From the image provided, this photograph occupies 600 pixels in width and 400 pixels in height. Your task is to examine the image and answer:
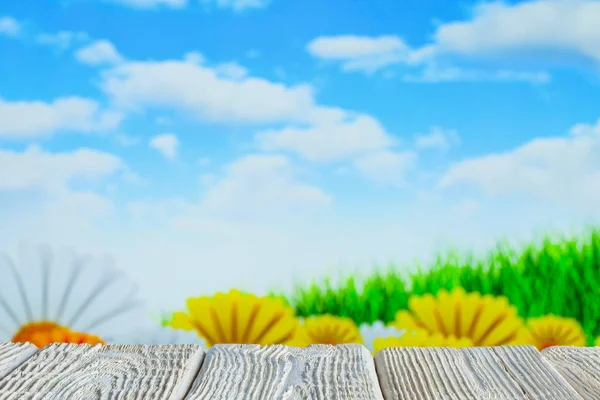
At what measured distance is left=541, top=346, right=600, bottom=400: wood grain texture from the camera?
2.65 ft

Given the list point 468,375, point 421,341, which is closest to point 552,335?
point 421,341

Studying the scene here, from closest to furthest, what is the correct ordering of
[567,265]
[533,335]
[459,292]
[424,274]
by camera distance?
[459,292], [533,335], [424,274], [567,265]

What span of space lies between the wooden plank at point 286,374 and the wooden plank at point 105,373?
0.02 meters

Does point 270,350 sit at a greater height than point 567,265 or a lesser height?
greater

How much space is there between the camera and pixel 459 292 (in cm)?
172

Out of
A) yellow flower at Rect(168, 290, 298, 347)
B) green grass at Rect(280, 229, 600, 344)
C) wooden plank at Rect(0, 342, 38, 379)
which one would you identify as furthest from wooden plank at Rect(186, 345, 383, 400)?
green grass at Rect(280, 229, 600, 344)

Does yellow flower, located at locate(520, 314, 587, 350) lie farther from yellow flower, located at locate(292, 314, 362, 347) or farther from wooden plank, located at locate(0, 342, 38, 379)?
wooden plank, located at locate(0, 342, 38, 379)

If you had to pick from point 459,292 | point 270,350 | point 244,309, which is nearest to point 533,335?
point 459,292

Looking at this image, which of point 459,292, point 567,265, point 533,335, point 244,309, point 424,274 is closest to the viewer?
point 244,309

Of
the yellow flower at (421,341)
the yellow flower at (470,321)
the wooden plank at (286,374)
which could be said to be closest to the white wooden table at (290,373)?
the wooden plank at (286,374)

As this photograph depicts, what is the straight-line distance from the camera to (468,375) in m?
0.84

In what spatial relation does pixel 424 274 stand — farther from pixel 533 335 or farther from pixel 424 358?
pixel 424 358

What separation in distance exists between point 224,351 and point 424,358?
0.83 ft

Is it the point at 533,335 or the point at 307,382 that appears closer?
the point at 307,382
